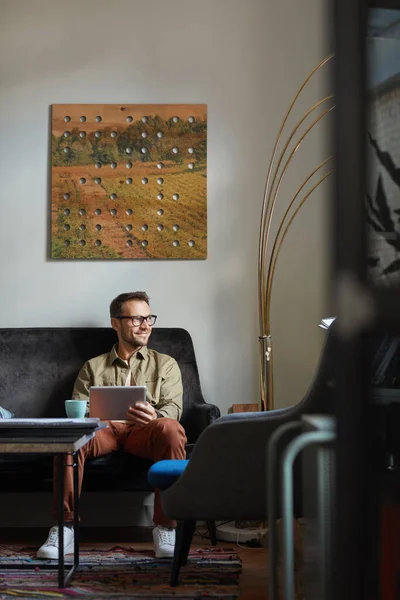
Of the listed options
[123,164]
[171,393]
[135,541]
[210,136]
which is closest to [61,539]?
[135,541]

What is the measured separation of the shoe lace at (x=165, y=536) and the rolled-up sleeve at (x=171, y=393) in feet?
1.84

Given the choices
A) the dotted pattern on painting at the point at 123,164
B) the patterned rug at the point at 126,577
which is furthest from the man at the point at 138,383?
the dotted pattern on painting at the point at 123,164

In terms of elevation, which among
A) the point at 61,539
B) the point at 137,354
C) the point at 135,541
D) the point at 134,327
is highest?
the point at 134,327

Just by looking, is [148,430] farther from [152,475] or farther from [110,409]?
[152,475]

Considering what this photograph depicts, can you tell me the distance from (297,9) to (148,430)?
2296mm

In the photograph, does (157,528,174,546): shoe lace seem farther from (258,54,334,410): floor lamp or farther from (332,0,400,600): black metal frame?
(332,0,400,600): black metal frame

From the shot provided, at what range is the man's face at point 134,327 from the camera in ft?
12.7

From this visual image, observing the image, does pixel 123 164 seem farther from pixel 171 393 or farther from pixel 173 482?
pixel 173 482

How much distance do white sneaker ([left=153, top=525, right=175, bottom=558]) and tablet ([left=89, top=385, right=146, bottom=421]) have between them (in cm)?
49

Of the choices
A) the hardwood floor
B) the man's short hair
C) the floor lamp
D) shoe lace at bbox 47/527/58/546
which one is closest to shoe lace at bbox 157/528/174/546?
the hardwood floor

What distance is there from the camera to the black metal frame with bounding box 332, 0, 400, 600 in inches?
19.3

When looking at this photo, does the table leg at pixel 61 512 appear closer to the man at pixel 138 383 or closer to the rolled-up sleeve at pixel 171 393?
the man at pixel 138 383

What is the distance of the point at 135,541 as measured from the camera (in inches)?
146

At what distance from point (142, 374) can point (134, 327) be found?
227mm
